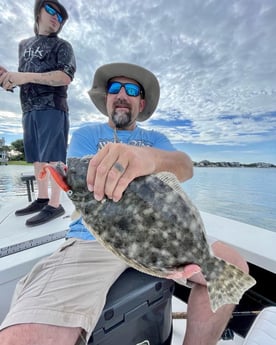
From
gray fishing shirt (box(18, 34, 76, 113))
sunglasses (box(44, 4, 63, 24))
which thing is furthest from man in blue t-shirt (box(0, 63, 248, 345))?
sunglasses (box(44, 4, 63, 24))

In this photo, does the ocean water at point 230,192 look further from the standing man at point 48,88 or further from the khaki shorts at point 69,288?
the khaki shorts at point 69,288

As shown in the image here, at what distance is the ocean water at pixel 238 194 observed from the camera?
143 inches

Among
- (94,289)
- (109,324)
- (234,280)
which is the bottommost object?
(109,324)

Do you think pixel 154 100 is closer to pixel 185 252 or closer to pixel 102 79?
pixel 102 79

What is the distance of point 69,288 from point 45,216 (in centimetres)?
138

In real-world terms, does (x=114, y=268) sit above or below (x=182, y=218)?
below

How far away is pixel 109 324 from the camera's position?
3.21 feet

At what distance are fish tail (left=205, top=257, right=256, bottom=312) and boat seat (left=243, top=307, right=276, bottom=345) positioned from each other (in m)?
0.45

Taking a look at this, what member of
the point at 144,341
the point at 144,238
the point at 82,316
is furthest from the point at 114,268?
the point at 144,238

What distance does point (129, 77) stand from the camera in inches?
73.5

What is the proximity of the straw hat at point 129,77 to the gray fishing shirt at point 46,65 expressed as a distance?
0.49 m

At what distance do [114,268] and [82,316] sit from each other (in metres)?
0.26

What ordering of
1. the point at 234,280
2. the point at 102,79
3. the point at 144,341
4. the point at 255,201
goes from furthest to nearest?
the point at 255,201, the point at 102,79, the point at 144,341, the point at 234,280

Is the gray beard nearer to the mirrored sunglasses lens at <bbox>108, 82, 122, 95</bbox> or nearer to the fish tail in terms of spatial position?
the mirrored sunglasses lens at <bbox>108, 82, 122, 95</bbox>
